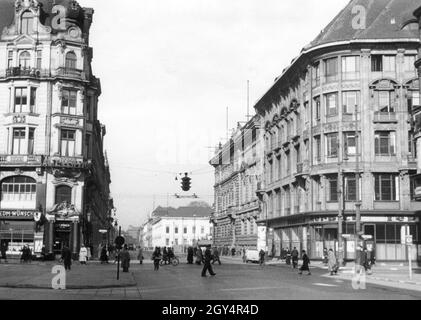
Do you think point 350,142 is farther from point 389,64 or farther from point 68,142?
point 68,142

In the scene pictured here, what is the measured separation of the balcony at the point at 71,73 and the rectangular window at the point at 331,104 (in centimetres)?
2308

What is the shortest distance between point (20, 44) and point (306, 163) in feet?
96.3

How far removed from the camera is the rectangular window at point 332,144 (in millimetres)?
58344

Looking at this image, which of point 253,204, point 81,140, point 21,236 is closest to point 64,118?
point 81,140

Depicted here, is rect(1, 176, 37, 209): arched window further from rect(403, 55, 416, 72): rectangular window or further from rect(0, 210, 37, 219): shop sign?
rect(403, 55, 416, 72): rectangular window

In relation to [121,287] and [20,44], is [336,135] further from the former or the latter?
[121,287]

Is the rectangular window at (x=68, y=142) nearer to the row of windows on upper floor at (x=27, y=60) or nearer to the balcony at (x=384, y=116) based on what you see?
the row of windows on upper floor at (x=27, y=60)

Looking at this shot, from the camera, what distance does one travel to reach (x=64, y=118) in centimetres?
6078

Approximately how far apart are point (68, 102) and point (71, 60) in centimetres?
406

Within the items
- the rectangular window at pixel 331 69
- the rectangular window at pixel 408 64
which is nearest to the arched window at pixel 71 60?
the rectangular window at pixel 331 69

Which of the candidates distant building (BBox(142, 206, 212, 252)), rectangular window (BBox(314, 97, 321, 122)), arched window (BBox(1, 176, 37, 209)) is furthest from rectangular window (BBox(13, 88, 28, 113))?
distant building (BBox(142, 206, 212, 252))

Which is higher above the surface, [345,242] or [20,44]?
[20,44]

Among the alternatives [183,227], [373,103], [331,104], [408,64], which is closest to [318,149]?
[331,104]

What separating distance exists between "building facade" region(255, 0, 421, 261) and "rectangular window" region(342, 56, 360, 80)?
0.29ft
